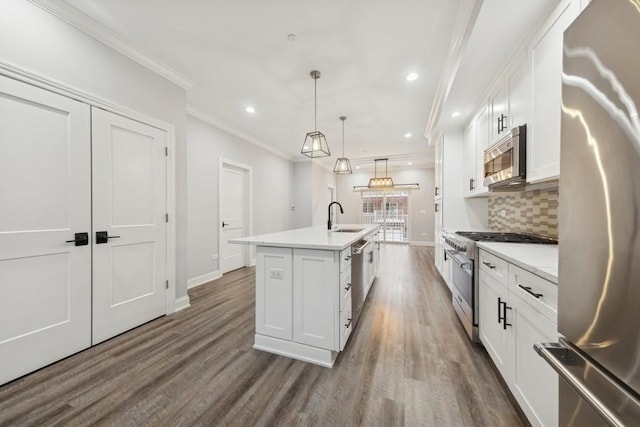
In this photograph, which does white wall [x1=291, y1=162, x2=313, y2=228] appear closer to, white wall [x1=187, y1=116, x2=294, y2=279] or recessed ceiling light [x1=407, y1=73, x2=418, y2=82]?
white wall [x1=187, y1=116, x2=294, y2=279]

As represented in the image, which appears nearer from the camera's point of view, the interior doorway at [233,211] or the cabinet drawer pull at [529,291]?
the cabinet drawer pull at [529,291]

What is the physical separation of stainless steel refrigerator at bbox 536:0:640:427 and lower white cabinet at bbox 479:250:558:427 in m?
0.39

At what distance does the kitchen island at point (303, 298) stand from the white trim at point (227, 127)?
282cm

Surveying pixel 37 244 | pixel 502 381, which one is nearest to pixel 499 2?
pixel 502 381

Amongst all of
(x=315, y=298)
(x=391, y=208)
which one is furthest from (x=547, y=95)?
(x=391, y=208)

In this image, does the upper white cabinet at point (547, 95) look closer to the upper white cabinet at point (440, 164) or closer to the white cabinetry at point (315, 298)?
the white cabinetry at point (315, 298)

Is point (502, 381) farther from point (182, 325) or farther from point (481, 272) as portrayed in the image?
point (182, 325)

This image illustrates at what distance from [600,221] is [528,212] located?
2.37 m

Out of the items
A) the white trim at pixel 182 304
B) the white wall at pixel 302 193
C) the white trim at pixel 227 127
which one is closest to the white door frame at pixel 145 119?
the white trim at pixel 182 304

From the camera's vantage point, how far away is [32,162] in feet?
5.71

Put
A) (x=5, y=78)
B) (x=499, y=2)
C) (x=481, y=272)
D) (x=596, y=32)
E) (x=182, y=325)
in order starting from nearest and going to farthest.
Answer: (x=596, y=32), (x=499, y=2), (x=5, y=78), (x=481, y=272), (x=182, y=325)

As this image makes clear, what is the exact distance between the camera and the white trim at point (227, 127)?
3.72 m

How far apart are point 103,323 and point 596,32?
3406 millimetres

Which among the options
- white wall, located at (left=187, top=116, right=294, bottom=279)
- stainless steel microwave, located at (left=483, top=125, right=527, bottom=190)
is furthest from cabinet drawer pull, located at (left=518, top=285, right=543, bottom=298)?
white wall, located at (left=187, top=116, right=294, bottom=279)
